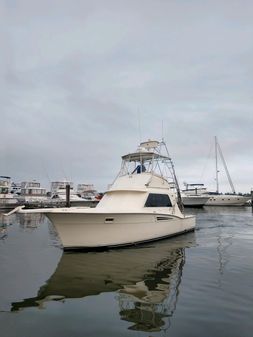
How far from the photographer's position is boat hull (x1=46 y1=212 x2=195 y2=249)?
557 inches

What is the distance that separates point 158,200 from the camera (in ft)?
59.6

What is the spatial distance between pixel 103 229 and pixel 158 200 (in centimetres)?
444

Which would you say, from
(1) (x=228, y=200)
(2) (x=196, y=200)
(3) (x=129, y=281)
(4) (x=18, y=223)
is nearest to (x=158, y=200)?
(3) (x=129, y=281)

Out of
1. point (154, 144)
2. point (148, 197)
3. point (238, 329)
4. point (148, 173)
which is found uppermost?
point (154, 144)

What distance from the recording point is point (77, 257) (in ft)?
45.3

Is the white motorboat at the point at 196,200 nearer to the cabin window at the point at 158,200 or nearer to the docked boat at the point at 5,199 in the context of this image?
the docked boat at the point at 5,199

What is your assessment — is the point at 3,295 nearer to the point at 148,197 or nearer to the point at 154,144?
the point at 148,197

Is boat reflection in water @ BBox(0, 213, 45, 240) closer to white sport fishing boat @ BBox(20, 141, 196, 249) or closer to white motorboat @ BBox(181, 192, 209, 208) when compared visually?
white sport fishing boat @ BBox(20, 141, 196, 249)

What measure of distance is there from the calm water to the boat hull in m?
0.54

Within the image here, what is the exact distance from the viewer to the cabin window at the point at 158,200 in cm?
1740

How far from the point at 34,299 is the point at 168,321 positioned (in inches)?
138

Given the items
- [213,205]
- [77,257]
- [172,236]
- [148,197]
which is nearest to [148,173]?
[148,197]

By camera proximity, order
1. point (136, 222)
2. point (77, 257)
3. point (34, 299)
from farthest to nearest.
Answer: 1. point (136, 222)
2. point (77, 257)
3. point (34, 299)

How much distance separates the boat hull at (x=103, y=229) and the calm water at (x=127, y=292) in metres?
0.54
